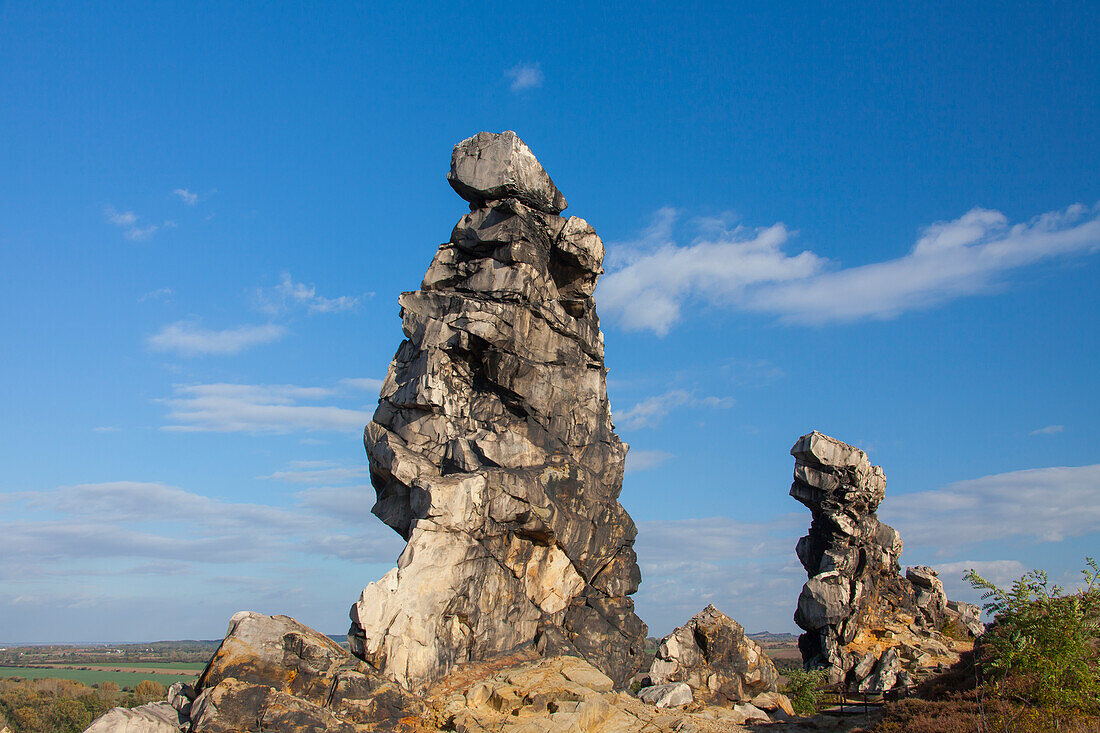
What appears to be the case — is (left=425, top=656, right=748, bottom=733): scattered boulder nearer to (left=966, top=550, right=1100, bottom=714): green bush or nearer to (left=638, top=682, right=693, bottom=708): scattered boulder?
(left=638, top=682, right=693, bottom=708): scattered boulder

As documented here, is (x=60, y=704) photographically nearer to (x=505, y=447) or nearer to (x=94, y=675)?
(x=94, y=675)

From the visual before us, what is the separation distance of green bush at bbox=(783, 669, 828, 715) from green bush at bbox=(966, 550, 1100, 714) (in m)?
14.3

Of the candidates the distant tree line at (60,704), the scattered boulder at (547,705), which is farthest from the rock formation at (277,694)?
the distant tree line at (60,704)

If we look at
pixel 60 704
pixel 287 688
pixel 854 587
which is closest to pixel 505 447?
pixel 287 688

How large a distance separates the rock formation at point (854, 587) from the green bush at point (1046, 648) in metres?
19.5

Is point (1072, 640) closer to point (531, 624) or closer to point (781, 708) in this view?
point (781, 708)

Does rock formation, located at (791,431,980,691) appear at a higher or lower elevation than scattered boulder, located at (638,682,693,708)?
higher

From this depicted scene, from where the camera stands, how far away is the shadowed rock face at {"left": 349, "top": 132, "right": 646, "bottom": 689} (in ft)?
93.6

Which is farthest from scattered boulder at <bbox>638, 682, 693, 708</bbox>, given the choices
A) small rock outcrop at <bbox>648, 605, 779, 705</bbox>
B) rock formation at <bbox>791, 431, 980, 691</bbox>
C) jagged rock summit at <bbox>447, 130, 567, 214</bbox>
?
jagged rock summit at <bbox>447, 130, 567, 214</bbox>

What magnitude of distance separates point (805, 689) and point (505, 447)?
20.9 meters

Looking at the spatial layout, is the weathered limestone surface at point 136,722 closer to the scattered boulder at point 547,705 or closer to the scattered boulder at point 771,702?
the scattered boulder at point 547,705

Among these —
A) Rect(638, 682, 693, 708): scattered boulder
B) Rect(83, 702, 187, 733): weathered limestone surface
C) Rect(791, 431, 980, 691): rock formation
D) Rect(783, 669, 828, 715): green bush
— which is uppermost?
Rect(791, 431, 980, 691): rock formation

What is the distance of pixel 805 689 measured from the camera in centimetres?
3978

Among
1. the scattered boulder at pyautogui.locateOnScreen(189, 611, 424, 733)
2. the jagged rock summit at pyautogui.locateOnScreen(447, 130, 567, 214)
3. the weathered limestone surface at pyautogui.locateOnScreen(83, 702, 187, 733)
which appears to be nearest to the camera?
the weathered limestone surface at pyautogui.locateOnScreen(83, 702, 187, 733)
